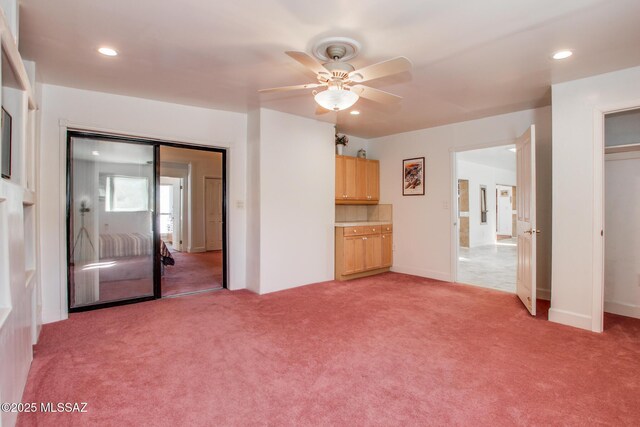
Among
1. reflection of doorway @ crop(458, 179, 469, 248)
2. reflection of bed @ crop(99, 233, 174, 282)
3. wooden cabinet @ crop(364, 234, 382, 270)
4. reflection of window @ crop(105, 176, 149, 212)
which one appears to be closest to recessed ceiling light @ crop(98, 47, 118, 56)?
reflection of window @ crop(105, 176, 149, 212)

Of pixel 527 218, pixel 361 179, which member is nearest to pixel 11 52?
pixel 527 218

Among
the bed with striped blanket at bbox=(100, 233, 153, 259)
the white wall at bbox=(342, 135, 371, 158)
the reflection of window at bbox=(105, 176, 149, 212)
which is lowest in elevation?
the bed with striped blanket at bbox=(100, 233, 153, 259)

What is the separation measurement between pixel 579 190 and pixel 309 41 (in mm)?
2984

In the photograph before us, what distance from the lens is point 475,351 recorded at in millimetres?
2645

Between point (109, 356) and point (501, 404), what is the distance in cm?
283

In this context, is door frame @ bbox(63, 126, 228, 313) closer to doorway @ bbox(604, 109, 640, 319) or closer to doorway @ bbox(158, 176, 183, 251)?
doorway @ bbox(158, 176, 183, 251)

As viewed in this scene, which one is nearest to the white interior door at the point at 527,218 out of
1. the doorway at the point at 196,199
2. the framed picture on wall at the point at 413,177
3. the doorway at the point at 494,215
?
the doorway at the point at 494,215

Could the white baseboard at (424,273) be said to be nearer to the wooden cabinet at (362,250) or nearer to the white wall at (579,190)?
the wooden cabinet at (362,250)

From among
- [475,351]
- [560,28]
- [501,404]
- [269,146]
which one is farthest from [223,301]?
[560,28]

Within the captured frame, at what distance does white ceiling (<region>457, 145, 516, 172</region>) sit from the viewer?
7255 millimetres

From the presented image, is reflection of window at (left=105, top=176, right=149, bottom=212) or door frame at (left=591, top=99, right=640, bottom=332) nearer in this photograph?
door frame at (left=591, top=99, right=640, bottom=332)

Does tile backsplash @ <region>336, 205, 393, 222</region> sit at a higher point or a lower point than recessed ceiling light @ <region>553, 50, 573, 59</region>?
lower

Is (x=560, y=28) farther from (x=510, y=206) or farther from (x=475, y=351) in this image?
(x=510, y=206)

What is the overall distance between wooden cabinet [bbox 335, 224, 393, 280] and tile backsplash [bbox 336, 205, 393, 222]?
0.32 metres
